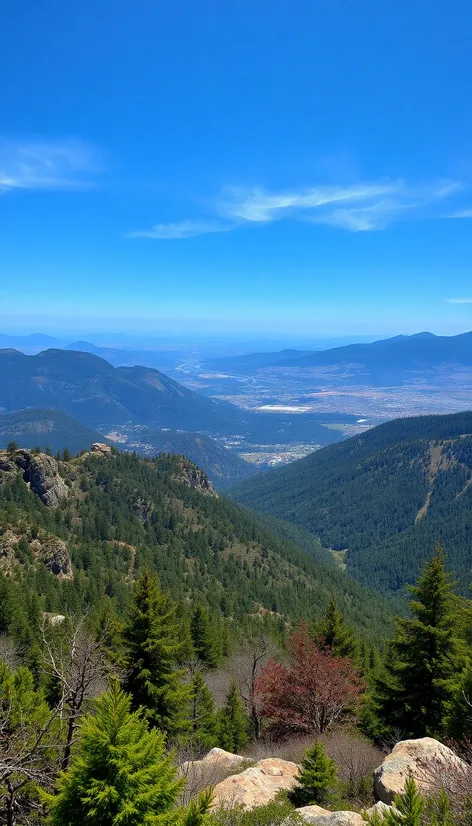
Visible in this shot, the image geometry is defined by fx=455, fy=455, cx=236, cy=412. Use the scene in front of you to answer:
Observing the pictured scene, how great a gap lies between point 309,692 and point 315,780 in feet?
38.1

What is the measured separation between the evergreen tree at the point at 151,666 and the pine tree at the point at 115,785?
47.4ft

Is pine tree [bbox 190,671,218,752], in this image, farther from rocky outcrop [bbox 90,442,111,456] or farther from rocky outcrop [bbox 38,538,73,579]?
rocky outcrop [bbox 90,442,111,456]

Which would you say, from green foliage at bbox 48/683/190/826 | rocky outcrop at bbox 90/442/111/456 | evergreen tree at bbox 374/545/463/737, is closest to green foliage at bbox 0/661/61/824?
green foliage at bbox 48/683/190/826

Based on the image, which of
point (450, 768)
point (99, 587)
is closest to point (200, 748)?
point (450, 768)

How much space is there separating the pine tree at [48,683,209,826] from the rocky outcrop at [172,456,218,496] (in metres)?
158

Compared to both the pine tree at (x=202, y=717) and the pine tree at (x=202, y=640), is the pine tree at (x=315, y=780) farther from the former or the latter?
the pine tree at (x=202, y=640)

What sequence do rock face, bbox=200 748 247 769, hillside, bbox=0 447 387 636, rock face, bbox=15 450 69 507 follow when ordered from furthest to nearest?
rock face, bbox=15 450 69 507
hillside, bbox=0 447 387 636
rock face, bbox=200 748 247 769

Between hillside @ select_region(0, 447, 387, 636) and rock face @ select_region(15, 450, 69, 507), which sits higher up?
rock face @ select_region(15, 450, 69, 507)

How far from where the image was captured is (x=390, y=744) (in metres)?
27.9

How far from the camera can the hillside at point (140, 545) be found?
78.8m

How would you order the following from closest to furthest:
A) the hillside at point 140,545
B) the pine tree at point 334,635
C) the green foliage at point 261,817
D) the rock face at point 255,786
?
the green foliage at point 261,817, the rock face at point 255,786, the pine tree at point 334,635, the hillside at point 140,545

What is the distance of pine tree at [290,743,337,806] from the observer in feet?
59.5

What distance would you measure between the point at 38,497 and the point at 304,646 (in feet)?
298

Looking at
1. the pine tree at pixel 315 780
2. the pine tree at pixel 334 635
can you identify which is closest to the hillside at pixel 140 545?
the pine tree at pixel 334 635
